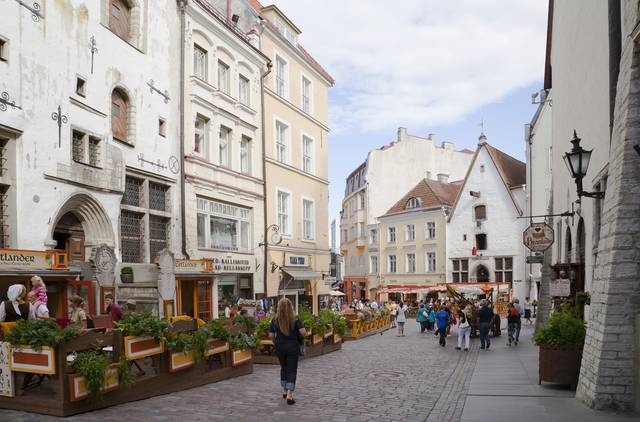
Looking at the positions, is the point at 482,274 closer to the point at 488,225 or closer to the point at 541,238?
the point at 488,225

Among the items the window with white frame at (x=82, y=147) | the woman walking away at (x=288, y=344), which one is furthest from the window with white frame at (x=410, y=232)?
the woman walking away at (x=288, y=344)

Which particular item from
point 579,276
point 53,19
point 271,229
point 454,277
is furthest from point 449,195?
point 53,19

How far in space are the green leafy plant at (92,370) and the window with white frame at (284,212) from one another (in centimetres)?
1880

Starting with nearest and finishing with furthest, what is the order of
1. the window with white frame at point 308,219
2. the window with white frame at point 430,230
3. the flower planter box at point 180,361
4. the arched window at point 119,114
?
the flower planter box at point 180,361 < the arched window at point 119,114 < the window with white frame at point 308,219 < the window with white frame at point 430,230

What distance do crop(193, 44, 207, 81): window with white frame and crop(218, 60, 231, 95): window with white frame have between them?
3.75ft

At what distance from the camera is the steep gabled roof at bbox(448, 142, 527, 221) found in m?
46.9

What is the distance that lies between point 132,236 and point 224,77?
813 cm

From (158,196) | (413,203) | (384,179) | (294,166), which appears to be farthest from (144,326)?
(384,179)

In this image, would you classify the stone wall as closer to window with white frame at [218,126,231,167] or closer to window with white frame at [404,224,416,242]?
window with white frame at [218,126,231,167]

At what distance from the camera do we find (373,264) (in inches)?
2238

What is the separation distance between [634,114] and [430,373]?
284 inches

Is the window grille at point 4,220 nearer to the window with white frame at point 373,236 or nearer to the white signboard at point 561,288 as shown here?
the white signboard at point 561,288

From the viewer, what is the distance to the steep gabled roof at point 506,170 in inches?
1847

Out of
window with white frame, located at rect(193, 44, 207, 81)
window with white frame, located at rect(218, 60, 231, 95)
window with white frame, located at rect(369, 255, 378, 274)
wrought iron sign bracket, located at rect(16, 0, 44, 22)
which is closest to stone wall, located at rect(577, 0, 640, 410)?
wrought iron sign bracket, located at rect(16, 0, 44, 22)
